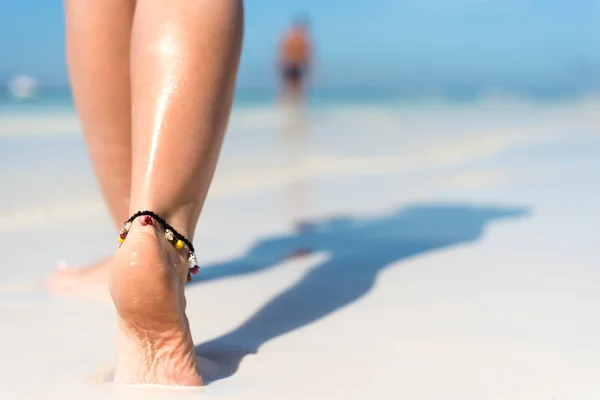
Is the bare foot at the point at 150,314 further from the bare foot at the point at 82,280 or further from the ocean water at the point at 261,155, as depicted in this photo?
the ocean water at the point at 261,155

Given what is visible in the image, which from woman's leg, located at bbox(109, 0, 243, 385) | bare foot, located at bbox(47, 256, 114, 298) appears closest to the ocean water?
bare foot, located at bbox(47, 256, 114, 298)

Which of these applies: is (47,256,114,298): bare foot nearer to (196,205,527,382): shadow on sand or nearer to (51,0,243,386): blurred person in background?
(196,205,527,382): shadow on sand

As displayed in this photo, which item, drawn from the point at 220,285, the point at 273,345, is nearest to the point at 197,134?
the point at 273,345

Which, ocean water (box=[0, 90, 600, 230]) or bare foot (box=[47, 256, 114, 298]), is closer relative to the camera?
bare foot (box=[47, 256, 114, 298])

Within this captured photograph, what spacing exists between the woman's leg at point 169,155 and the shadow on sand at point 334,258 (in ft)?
0.37

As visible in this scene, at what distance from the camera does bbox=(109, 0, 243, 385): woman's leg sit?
1125 mm

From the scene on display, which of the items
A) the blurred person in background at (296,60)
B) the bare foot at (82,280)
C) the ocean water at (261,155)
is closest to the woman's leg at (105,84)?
the bare foot at (82,280)

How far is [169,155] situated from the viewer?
1.22m

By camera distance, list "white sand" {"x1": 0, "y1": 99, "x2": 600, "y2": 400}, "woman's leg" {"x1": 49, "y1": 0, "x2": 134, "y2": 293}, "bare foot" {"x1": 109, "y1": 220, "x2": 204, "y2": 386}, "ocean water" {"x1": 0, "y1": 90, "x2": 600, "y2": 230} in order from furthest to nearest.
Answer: "ocean water" {"x1": 0, "y1": 90, "x2": 600, "y2": 230}, "woman's leg" {"x1": 49, "y1": 0, "x2": 134, "y2": 293}, "white sand" {"x1": 0, "y1": 99, "x2": 600, "y2": 400}, "bare foot" {"x1": 109, "y1": 220, "x2": 204, "y2": 386}

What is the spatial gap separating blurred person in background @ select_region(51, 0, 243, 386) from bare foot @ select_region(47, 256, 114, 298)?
0.51 m

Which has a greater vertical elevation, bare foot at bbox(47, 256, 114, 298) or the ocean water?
the ocean water

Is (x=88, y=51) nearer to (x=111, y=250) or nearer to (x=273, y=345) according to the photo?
(x=273, y=345)

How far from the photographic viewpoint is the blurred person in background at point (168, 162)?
1.13m

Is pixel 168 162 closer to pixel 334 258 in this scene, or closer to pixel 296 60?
pixel 334 258
